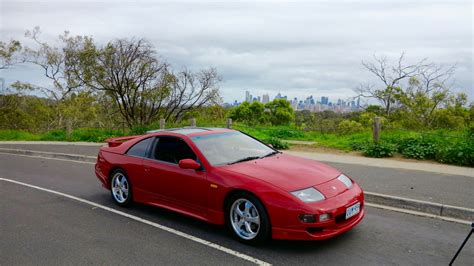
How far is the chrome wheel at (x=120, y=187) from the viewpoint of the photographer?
21.3 feet

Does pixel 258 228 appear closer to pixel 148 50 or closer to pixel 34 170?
pixel 34 170

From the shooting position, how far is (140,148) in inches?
251

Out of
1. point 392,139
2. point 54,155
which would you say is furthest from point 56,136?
point 392,139

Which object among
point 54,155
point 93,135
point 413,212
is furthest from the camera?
point 93,135

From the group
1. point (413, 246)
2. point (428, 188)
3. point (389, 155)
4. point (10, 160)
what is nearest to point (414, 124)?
point (389, 155)

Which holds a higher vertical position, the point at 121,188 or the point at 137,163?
the point at 137,163

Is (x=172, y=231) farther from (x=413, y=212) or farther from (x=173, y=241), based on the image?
(x=413, y=212)

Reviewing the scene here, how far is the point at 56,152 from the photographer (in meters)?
14.5

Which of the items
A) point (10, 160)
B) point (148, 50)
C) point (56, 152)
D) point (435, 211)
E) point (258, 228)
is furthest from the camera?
point (148, 50)

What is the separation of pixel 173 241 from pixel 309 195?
1.85 meters

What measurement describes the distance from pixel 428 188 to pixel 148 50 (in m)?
16.2

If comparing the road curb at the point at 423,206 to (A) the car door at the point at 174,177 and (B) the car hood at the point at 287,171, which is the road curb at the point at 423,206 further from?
(A) the car door at the point at 174,177

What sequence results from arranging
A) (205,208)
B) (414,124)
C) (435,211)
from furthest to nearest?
(414,124) < (435,211) < (205,208)

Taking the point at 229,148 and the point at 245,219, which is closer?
the point at 245,219
